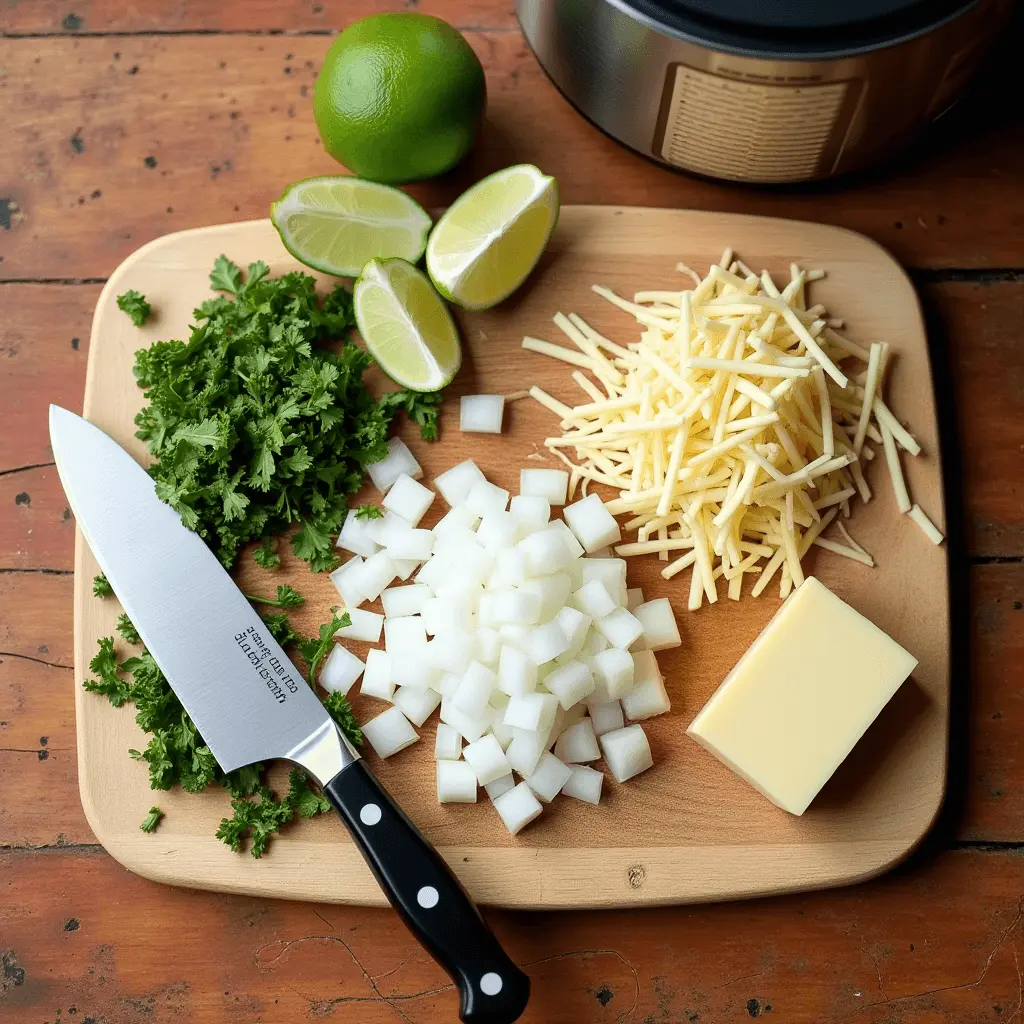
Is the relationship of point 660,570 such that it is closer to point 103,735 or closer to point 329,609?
point 329,609

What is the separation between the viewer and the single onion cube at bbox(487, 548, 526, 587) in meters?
1.74

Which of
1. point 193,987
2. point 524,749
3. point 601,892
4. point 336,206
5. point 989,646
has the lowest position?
point 193,987

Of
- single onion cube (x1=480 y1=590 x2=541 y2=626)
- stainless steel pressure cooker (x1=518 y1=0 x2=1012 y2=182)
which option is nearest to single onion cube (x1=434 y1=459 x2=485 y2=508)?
single onion cube (x1=480 y1=590 x2=541 y2=626)

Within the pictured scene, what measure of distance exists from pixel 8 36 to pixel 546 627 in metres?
1.73

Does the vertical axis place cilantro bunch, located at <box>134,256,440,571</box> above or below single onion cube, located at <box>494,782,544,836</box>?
above

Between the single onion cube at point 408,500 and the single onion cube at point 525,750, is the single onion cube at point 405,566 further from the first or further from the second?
the single onion cube at point 525,750

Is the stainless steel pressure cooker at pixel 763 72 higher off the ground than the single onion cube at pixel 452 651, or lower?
higher

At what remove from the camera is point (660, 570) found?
74.3 inches

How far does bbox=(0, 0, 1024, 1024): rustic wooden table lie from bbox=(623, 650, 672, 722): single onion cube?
0.37 meters

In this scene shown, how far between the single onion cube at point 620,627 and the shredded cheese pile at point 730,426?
0.42 feet

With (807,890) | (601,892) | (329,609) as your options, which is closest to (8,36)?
(329,609)

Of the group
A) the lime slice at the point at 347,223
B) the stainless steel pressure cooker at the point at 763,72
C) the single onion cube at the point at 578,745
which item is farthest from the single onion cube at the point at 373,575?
the stainless steel pressure cooker at the point at 763,72

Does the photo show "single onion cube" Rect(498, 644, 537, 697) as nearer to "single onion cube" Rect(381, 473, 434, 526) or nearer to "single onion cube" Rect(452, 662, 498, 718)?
"single onion cube" Rect(452, 662, 498, 718)

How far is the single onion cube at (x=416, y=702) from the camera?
1.79 metres
